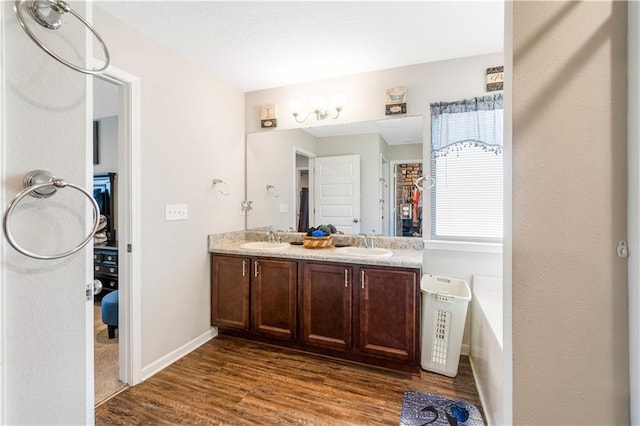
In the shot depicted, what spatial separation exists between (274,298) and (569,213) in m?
2.11

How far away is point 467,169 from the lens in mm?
2393

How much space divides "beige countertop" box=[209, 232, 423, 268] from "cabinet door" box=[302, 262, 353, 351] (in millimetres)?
75

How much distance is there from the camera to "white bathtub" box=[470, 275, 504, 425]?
4.73 feet

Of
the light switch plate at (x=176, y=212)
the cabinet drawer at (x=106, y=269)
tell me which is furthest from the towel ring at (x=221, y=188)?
the cabinet drawer at (x=106, y=269)

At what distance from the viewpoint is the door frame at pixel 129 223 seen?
1.95m

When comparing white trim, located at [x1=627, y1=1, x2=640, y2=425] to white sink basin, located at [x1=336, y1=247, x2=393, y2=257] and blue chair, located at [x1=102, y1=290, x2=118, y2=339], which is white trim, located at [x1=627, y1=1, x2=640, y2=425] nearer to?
white sink basin, located at [x1=336, y1=247, x2=393, y2=257]

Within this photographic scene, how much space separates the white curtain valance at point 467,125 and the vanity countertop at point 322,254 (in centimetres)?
93

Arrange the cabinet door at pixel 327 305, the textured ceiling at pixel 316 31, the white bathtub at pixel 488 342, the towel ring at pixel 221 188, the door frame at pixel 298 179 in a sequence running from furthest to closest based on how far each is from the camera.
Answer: the door frame at pixel 298 179 < the towel ring at pixel 221 188 < the cabinet door at pixel 327 305 < the textured ceiling at pixel 316 31 < the white bathtub at pixel 488 342

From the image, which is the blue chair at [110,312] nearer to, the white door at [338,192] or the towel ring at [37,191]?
the white door at [338,192]

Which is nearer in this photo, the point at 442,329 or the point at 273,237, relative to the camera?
the point at 442,329

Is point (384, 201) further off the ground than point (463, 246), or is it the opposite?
point (384, 201)

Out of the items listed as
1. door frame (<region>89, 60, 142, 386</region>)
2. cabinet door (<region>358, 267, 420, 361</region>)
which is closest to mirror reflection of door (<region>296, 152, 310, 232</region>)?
cabinet door (<region>358, 267, 420, 361</region>)

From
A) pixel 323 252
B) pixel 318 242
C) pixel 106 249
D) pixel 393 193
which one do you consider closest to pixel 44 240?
pixel 323 252

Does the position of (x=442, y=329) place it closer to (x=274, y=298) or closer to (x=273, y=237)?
(x=274, y=298)
